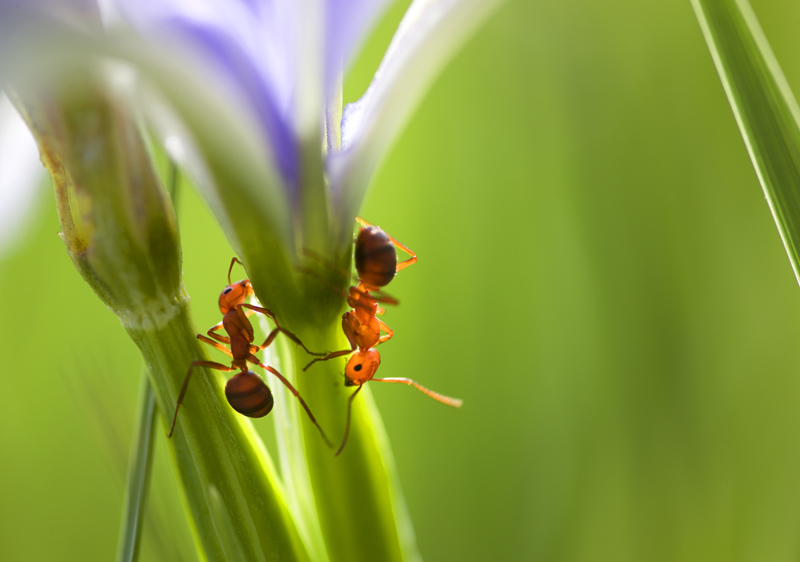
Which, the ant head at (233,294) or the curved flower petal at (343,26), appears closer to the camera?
the curved flower petal at (343,26)

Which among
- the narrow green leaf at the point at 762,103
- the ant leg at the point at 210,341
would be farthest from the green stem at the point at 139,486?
the narrow green leaf at the point at 762,103

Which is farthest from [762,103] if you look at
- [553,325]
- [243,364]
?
[553,325]

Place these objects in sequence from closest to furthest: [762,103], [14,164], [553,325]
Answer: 1. [762,103]
2. [14,164]
3. [553,325]

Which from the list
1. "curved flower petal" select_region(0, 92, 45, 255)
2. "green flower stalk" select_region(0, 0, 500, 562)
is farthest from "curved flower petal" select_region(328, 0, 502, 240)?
"curved flower petal" select_region(0, 92, 45, 255)

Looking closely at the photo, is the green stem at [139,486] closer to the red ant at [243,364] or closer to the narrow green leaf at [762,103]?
the red ant at [243,364]

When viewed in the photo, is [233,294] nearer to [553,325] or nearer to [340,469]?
[340,469]

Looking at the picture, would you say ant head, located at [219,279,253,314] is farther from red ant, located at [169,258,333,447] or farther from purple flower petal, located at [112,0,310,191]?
purple flower petal, located at [112,0,310,191]

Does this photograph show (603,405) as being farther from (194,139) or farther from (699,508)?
(194,139)

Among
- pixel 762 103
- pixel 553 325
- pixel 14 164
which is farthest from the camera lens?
pixel 553 325
